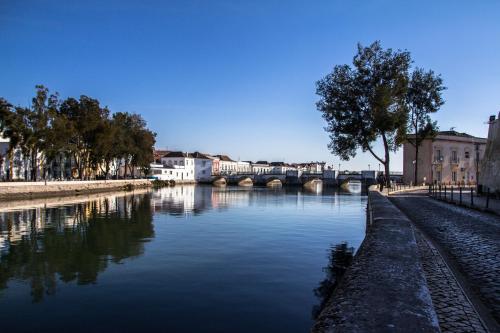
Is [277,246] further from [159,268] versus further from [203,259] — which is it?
[159,268]

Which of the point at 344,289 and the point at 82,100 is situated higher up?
the point at 82,100

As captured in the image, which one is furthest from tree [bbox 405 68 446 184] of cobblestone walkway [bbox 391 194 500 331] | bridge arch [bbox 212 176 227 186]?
bridge arch [bbox 212 176 227 186]

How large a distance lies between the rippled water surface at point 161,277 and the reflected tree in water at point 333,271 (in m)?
0.22

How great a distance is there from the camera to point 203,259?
46.9 feet

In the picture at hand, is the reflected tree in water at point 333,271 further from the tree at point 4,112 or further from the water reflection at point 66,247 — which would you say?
the tree at point 4,112

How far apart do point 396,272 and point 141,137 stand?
249 feet

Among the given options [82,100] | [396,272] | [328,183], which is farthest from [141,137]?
Result: [396,272]

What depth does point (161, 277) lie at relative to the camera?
38.7ft

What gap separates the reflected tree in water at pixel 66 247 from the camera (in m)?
11.9

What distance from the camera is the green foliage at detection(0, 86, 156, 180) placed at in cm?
5047

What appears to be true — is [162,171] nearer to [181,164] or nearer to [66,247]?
[181,164]

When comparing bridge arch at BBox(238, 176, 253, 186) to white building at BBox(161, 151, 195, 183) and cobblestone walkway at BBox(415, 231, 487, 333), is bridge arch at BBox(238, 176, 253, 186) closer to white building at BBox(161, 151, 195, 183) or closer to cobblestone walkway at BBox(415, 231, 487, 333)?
white building at BBox(161, 151, 195, 183)

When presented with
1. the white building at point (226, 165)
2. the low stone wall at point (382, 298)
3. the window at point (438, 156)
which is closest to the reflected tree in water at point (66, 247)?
the low stone wall at point (382, 298)

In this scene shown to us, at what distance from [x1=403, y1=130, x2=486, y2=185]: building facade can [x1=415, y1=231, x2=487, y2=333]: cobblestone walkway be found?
208 ft
